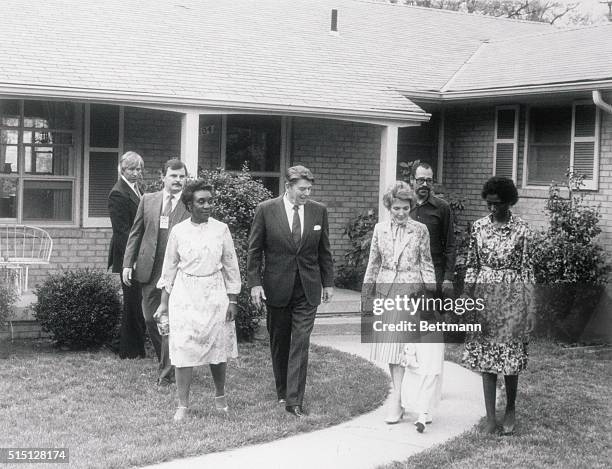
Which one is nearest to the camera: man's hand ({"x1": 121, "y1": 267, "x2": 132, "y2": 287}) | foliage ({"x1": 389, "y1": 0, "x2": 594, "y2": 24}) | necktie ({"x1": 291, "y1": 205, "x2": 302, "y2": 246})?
necktie ({"x1": 291, "y1": 205, "x2": 302, "y2": 246})

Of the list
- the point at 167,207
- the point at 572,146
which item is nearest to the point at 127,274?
the point at 167,207

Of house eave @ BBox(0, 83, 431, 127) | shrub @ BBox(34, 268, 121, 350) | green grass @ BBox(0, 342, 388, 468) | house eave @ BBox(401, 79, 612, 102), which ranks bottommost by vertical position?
green grass @ BBox(0, 342, 388, 468)

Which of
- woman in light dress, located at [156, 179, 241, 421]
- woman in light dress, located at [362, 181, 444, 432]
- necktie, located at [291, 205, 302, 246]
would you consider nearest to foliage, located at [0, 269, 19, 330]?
woman in light dress, located at [156, 179, 241, 421]

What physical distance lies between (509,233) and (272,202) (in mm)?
1808

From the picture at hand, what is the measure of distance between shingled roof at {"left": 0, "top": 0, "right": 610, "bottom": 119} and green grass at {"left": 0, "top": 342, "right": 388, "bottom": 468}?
3519 millimetres

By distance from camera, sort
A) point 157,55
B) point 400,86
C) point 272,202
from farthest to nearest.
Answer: point 400,86
point 157,55
point 272,202

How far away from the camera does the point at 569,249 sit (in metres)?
11.4

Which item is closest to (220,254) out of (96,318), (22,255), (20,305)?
(96,318)

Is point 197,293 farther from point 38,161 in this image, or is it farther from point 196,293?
point 38,161

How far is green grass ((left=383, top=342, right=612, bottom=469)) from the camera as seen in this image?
6160 millimetres

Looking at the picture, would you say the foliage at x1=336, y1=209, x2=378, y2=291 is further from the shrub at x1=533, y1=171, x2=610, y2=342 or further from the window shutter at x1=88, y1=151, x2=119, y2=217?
the window shutter at x1=88, y1=151, x2=119, y2=217

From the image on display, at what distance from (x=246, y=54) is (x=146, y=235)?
6381 millimetres

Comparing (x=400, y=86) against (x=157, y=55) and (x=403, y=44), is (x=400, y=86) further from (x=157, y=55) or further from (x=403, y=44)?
(x=157, y=55)

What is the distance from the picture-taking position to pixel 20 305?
10.2m
